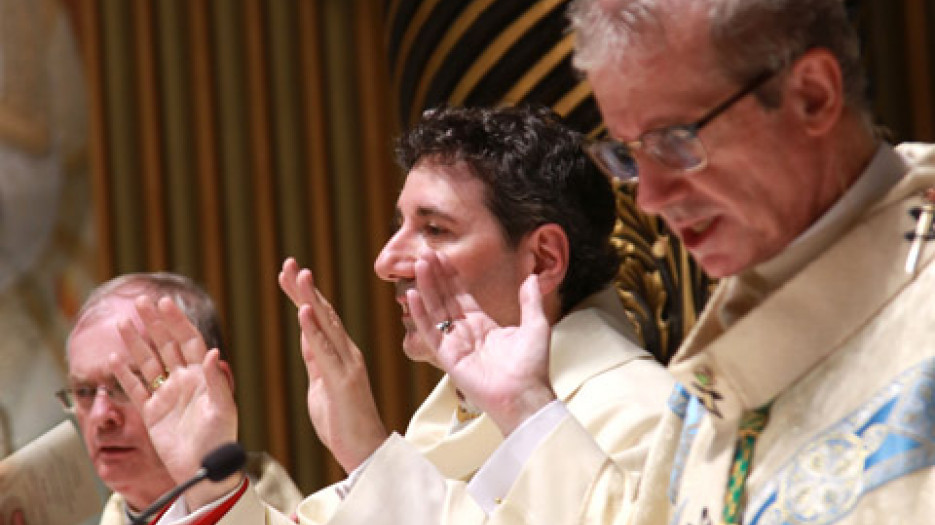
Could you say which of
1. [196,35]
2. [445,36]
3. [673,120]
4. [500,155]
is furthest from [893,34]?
[673,120]

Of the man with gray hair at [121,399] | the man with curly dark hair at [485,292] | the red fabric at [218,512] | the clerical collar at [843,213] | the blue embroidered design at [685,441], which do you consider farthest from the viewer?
the man with gray hair at [121,399]

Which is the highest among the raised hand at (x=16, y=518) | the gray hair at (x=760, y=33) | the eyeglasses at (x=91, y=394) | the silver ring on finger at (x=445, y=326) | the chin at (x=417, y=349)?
the gray hair at (x=760, y=33)

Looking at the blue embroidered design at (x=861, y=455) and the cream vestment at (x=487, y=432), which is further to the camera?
the cream vestment at (x=487, y=432)

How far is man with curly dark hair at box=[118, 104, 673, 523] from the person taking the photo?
2.89m

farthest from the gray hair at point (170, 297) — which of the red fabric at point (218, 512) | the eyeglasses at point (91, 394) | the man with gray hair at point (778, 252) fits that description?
the man with gray hair at point (778, 252)

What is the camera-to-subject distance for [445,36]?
4.29 metres

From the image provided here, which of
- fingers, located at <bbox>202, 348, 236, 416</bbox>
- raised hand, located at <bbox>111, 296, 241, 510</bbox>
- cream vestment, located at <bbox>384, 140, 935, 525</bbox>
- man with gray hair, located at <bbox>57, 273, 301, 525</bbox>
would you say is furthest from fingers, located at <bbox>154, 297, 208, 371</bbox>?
cream vestment, located at <bbox>384, 140, 935, 525</bbox>

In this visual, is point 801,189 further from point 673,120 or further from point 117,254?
point 117,254

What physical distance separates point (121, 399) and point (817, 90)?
191 cm

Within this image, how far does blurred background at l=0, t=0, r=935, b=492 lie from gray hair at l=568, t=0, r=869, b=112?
9.45 feet

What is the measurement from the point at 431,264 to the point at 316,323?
0.31 meters

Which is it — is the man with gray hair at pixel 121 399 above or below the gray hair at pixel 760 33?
below

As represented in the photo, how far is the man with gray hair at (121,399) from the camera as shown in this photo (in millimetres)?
3484

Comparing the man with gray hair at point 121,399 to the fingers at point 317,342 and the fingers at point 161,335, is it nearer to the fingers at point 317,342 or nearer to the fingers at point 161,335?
the fingers at point 161,335
